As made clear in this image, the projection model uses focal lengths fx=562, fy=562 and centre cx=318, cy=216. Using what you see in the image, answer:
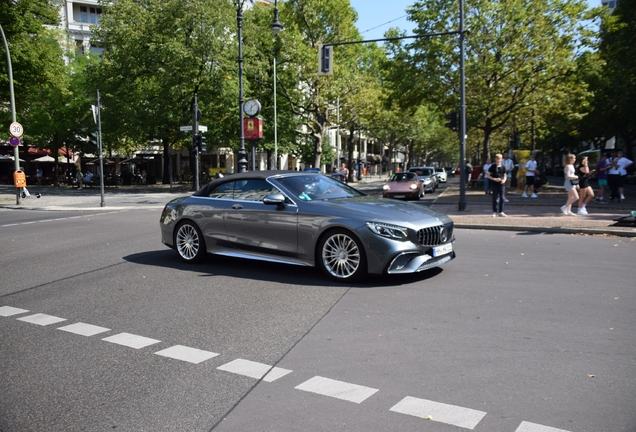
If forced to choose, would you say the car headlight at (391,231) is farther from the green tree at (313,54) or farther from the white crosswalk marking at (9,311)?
the green tree at (313,54)

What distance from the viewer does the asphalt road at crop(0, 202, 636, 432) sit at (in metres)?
3.44

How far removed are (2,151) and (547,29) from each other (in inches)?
1952

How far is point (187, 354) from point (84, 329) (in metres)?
1.39

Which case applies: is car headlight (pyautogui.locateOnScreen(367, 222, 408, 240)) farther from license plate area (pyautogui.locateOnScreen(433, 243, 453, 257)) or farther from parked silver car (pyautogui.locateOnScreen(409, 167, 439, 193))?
parked silver car (pyautogui.locateOnScreen(409, 167, 439, 193))

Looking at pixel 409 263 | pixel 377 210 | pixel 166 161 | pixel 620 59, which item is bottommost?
pixel 409 263

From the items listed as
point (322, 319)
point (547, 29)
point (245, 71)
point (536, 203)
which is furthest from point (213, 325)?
point (245, 71)

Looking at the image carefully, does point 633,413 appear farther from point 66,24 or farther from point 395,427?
point 66,24

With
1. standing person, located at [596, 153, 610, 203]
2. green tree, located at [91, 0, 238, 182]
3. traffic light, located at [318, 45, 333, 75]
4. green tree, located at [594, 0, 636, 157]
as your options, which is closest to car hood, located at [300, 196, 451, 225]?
traffic light, located at [318, 45, 333, 75]

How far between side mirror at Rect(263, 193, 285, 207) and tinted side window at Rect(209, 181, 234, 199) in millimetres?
1026

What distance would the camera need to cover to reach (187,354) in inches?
180

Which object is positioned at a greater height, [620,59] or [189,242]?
[620,59]

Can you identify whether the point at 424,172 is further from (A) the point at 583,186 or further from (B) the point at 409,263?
(B) the point at 409,263

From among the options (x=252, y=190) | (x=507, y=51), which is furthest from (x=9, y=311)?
(x=507, y=51)

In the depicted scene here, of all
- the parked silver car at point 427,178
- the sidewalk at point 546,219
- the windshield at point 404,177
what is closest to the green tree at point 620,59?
the parked silver car at point 427,178
